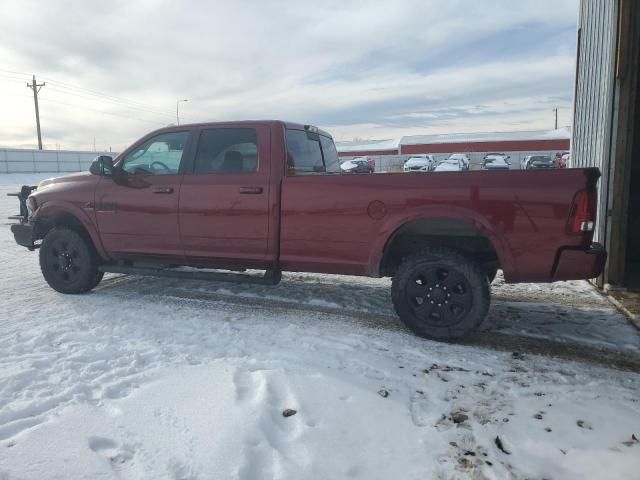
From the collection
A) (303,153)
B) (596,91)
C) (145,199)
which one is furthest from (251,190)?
(596,91)

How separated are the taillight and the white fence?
129 feet

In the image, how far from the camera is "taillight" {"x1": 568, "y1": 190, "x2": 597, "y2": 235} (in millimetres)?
3725

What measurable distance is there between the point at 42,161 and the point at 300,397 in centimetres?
4599

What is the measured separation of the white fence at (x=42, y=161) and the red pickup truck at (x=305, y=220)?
3564 cm

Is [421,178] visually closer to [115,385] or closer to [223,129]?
[223,129]

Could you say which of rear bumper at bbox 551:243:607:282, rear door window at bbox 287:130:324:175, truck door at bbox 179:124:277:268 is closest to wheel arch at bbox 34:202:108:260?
truck door at bbox 179:124:277:268

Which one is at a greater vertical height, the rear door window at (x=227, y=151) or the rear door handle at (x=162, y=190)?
the rear door window at (x=227, y=151)

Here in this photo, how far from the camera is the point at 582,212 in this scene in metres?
3.74

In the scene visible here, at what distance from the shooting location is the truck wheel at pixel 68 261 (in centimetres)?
569

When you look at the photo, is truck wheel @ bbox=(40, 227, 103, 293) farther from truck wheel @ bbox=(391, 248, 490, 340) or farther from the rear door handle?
truck wheel @ bbox=(391, 248, 490, 340)

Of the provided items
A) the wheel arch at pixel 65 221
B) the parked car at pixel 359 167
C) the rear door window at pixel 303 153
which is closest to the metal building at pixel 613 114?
the rear door window at pixel 303 153

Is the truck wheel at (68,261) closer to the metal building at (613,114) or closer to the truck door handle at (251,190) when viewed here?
the truck door handle at (251,190)

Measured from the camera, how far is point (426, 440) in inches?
106

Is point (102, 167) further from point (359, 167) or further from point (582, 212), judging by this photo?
point (359, 167)
